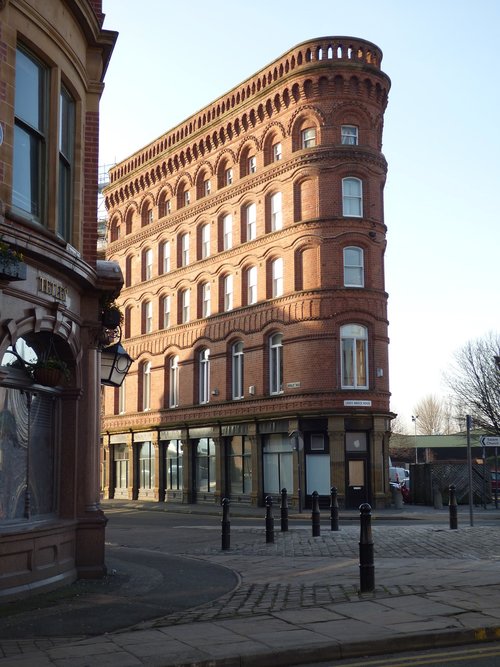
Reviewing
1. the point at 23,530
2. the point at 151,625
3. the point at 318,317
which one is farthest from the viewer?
the point at 318,317

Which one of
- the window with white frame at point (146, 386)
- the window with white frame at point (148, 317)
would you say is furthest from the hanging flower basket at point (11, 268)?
the window with white frame at point (148, 317)

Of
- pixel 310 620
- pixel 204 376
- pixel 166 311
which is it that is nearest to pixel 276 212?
pixel 204 376

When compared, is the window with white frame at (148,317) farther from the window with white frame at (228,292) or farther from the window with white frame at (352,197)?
the window with white frame at (352,197)

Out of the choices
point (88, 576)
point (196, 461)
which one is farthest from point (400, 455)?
point (88, 576)

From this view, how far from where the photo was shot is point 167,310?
152ft

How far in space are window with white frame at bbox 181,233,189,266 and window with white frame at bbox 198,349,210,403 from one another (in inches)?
211

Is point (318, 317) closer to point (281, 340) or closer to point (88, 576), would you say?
point (281, 340)

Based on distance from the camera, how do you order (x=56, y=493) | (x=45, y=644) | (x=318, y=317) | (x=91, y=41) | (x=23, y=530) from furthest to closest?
(x=318, y=317), (x=91, y=41), (x=56, y=493), (x=23, y=530), (x=45, y=644)

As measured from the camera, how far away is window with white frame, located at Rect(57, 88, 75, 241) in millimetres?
12758

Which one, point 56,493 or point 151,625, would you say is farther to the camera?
point 56,493

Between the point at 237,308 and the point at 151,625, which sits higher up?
the point at 237,308

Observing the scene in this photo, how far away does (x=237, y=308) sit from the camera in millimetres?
39656

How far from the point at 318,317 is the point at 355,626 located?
2678 centimetres

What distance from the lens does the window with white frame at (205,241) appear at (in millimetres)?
43094
